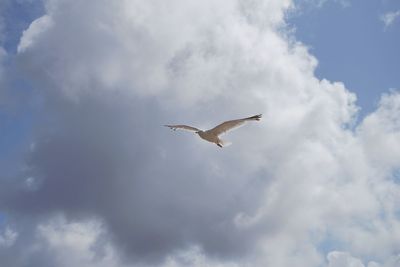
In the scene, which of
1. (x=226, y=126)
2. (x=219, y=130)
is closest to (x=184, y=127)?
(x=219, y=130)

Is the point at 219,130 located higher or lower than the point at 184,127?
lower

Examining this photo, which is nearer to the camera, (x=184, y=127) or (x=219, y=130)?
(x=219, y=130)

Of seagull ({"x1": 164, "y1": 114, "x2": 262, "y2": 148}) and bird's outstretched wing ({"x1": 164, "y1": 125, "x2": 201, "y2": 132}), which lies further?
bird's outstretched wing ({"x1": 164, "y1": 125, "x2": 201, "y2": 132})

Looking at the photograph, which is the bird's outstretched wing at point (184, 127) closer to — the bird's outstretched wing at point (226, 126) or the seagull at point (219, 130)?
the seagull at point (219, 130)

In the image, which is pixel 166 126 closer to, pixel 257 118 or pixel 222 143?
pixel 222 143

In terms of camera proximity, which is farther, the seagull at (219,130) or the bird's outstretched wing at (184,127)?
the bird's outstretched wing at (184,127)

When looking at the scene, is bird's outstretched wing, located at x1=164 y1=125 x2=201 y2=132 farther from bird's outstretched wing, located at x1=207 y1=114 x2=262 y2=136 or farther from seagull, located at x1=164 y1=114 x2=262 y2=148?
bird's outstretched wing, located at x1=207 y1=114 x2=262 y2=136

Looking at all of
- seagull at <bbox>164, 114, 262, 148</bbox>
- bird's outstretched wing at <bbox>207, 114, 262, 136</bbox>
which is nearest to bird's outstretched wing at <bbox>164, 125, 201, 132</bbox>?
seagull at <bbox>164, 114, 262, 148</bbox>

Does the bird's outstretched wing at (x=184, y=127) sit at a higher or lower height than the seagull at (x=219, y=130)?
higher

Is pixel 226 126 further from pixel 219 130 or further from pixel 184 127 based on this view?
pixel 184 127

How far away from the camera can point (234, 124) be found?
70812 mm

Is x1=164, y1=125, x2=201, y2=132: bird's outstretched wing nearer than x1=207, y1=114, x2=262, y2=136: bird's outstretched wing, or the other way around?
x1=207, y1=114, x2=262, y2=136: bird's outstretched wing

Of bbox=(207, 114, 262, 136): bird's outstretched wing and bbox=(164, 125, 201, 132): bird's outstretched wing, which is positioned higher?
bbox=(164, 125, 201, 132): bird's outstretched wing

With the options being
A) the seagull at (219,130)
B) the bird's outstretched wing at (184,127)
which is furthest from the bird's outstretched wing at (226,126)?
the bird's outstretched wing at (184,127)
